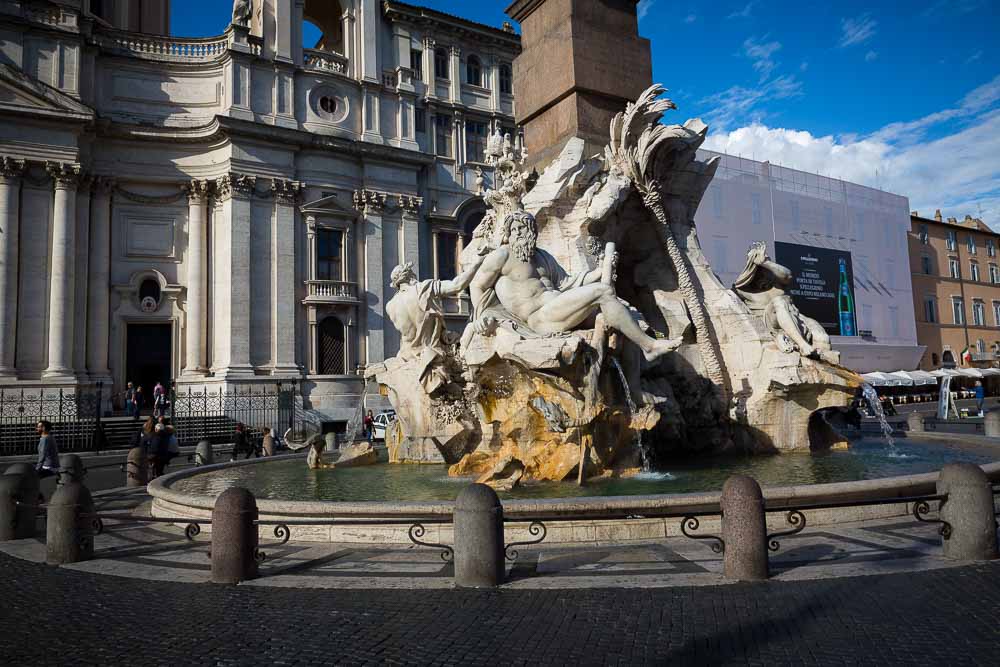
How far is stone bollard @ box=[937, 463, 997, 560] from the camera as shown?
5203 mm

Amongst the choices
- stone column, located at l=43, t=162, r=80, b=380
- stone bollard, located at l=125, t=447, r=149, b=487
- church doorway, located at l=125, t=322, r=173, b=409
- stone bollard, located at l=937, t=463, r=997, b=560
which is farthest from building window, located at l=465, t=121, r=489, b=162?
stone bollard, located at l=937, t=463, r=997, b=560

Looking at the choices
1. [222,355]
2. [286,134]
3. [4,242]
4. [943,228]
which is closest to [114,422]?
[222,355]

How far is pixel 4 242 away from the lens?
26844mm

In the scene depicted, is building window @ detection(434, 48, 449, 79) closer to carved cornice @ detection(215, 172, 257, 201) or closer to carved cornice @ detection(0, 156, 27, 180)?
carved cornice @ detection(215, 172, 257, 201)

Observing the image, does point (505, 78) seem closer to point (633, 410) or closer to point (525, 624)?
point (633, 410)

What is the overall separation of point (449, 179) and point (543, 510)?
32680mm

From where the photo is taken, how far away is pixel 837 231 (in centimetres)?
3947

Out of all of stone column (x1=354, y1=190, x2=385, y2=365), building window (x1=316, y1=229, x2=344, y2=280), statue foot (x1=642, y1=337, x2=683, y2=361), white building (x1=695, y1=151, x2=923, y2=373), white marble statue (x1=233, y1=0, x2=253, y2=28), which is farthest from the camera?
white building (x1=695, y1=151, x2=923, y2=373)

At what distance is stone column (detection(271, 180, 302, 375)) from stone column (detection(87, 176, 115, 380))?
6666mm

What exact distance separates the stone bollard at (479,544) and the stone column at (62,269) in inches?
1069

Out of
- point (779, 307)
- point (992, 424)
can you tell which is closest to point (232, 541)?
point (779, 307)

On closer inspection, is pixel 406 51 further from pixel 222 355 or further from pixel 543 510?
pixel 543 510

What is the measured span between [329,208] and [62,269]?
10984 millimetres

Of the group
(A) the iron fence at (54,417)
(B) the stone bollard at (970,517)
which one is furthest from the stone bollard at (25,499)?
(A) the iron fence at (54,417)
